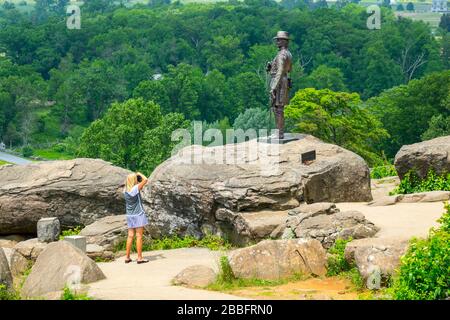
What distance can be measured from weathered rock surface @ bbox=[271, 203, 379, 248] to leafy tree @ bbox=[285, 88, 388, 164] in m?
36.6

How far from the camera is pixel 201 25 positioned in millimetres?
145625

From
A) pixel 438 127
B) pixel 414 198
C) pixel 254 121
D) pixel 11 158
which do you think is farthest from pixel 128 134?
pixel 414 198

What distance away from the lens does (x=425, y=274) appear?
1379 centimetres

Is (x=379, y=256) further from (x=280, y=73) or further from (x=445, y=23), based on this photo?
(x=445, y=23)

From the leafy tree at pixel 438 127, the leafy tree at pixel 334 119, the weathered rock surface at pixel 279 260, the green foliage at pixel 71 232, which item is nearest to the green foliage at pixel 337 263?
the weathered rock surface at pixel 279 260

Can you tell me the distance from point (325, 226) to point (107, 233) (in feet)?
18.1

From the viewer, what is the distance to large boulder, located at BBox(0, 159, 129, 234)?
23.5 metres

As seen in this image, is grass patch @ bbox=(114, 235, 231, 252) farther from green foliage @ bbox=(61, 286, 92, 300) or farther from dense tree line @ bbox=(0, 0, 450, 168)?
dense tree line @ bbox=(0, 0, 450, 168)

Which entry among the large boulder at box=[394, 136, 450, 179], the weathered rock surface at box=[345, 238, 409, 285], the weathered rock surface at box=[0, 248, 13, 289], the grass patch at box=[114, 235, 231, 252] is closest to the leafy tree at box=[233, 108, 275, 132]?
the large boulder at box=[394, 136, 450, 179]

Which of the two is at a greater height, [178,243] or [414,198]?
[414,198]

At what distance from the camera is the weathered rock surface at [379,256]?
15023 millimetres

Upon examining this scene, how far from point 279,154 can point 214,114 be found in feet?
287
